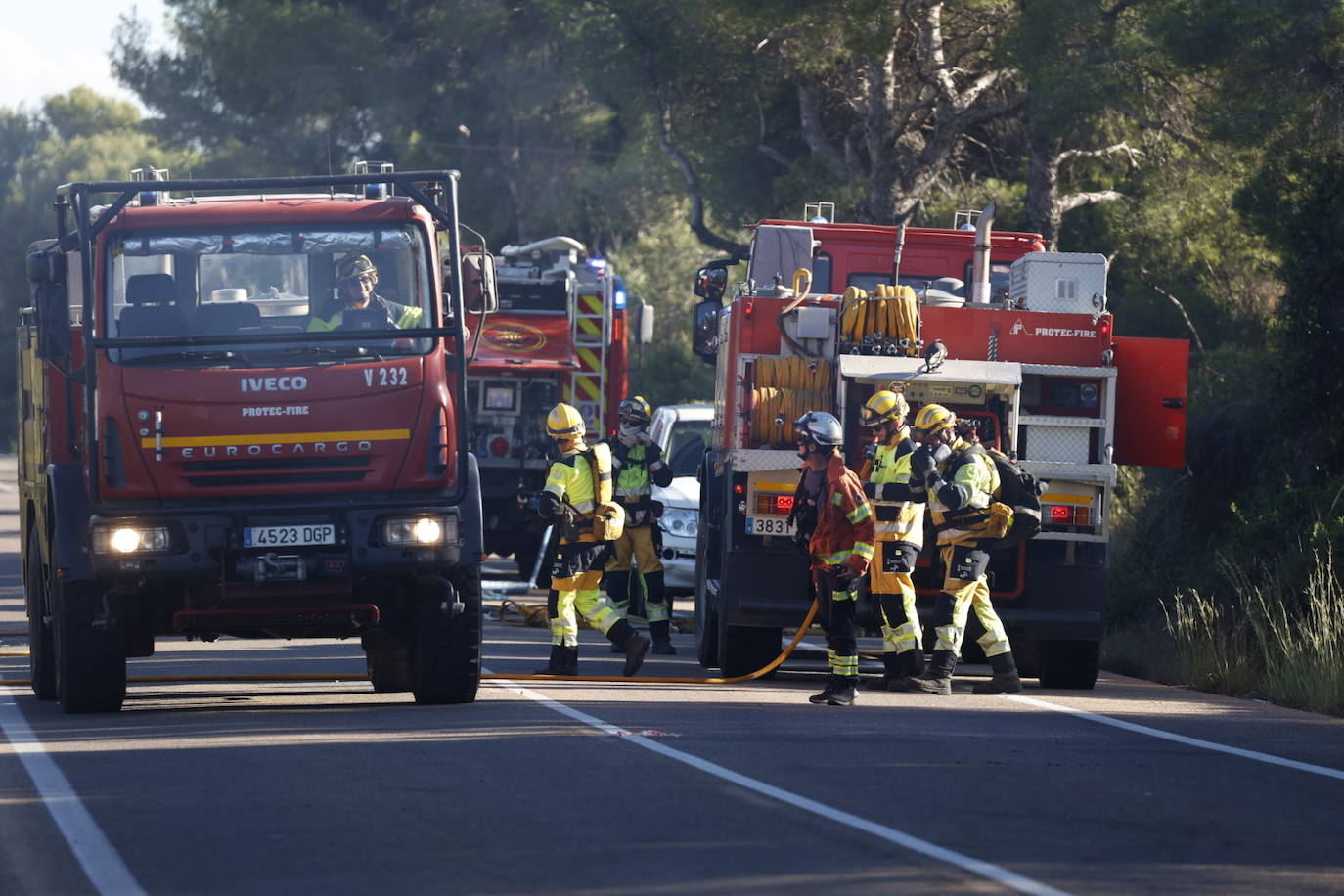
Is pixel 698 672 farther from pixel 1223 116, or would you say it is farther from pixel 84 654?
pixel 1223 116

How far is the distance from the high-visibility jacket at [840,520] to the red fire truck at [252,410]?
6.99 feet

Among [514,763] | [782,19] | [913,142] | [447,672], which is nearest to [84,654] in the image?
[447,672]

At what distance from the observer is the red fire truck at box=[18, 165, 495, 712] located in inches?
431

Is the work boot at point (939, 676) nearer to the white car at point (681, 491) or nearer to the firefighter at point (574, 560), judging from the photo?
the firefighter at point (574, 560)

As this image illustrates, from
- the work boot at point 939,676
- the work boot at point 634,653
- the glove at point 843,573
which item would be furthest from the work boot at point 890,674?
the work boot at point 634,653

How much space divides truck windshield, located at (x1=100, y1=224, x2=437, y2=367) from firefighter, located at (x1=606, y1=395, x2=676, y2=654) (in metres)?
5.01

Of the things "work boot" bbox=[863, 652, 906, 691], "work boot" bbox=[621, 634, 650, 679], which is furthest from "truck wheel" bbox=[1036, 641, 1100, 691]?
"work boot" bbox=[621, 634, 650, 679]

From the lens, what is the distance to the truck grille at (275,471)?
11.0 m

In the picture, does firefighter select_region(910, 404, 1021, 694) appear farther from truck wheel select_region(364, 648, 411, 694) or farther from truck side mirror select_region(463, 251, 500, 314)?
truck wheel select_region(364, 648, 411, 694)

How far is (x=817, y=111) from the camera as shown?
101 feet

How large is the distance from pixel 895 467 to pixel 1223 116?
25.7 ft

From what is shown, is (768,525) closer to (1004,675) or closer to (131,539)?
(1004,675)

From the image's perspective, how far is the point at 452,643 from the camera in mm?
11766

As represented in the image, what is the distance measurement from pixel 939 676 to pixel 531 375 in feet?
33.1
